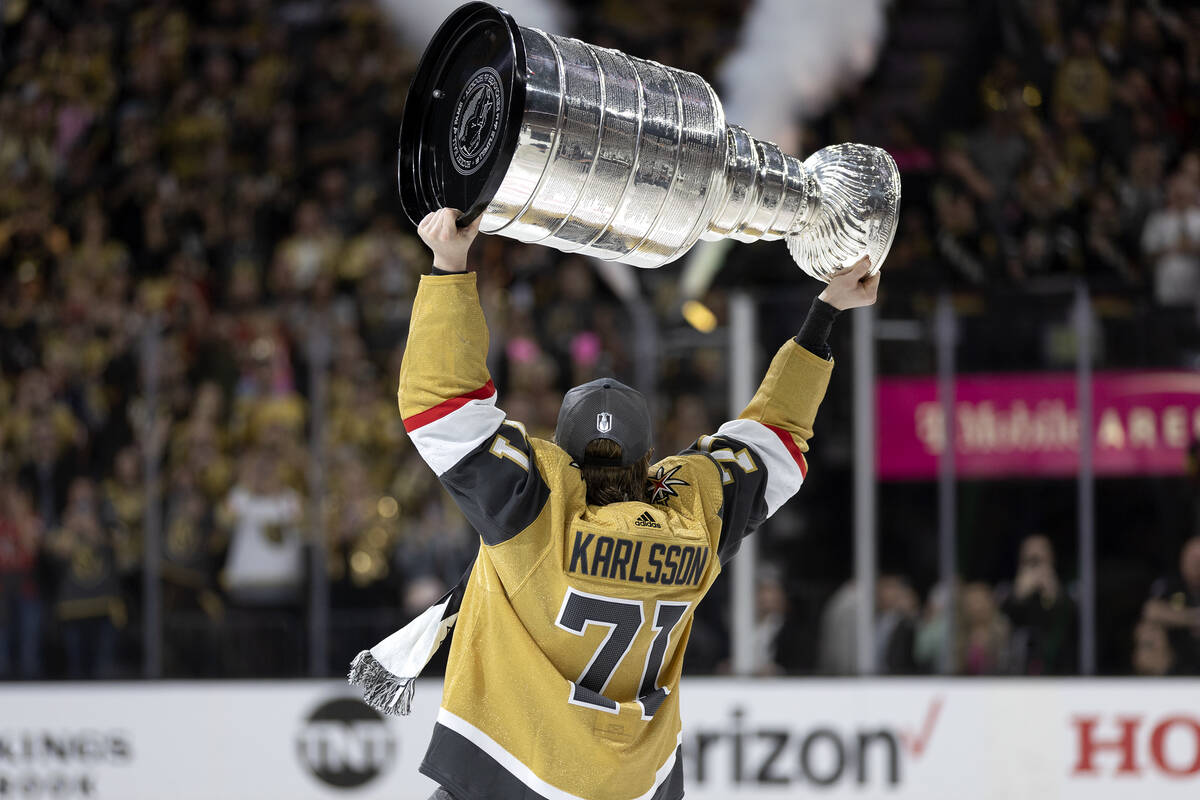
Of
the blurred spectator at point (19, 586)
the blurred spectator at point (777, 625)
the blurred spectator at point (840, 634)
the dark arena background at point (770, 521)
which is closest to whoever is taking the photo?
the dark arena background at point (770, 521)

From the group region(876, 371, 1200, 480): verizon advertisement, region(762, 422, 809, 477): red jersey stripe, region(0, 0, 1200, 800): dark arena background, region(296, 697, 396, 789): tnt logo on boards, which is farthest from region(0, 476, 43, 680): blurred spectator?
region(762, 422, 809, 477): red jersey stripe

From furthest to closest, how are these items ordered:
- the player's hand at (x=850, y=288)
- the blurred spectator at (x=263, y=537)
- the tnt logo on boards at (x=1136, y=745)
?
the blurred spectator at (x=263, y=537)
the tnt logo on boards at (x=1136, y=745)
the player's hand at (x=850, y=288)

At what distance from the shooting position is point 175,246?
29.9 ft

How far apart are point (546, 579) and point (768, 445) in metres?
0.60

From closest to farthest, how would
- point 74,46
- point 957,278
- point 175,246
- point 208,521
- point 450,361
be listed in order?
1. point 450,361
2. point 208,521
3. point 957,278
4. point 175,246
5. point 74,46

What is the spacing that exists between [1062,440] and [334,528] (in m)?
3.12

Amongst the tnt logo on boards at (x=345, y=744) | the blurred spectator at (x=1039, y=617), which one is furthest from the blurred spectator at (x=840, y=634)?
the tnt logo on boards at (x=345, y=744)

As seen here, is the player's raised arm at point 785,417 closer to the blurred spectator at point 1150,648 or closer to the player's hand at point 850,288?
the player's hand at point 850,288

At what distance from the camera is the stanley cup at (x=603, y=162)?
243 centimetres

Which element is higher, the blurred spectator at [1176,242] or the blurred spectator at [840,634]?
the blurred spectator at [1176,242]

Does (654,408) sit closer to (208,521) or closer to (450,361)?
(208,521)

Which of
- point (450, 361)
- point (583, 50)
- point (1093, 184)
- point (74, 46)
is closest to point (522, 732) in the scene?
point (450, 361)

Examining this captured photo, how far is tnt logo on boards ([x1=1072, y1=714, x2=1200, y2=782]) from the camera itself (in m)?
5.42

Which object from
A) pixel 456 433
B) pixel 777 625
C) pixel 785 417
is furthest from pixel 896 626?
pixel 456 433
